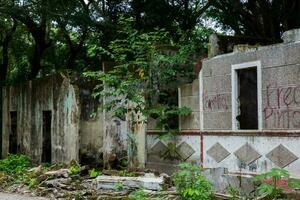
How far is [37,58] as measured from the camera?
23391mm

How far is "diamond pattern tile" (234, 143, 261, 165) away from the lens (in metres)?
10.2

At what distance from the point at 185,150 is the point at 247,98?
2185 millimetres

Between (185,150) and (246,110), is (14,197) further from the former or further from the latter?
(246,110)

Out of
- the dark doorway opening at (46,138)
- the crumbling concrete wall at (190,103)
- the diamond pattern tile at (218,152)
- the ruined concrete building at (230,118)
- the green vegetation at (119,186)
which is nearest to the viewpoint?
the ruined concrete building at (230,118)

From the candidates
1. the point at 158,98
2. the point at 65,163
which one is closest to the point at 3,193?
the point at 65,163

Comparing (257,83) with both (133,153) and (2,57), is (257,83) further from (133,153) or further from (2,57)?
(2,57)

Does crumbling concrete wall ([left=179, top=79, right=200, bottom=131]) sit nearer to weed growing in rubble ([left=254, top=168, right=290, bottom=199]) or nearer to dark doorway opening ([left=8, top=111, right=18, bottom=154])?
weed growing in rubble ([left=254, top=168, right=290, bottom=199])

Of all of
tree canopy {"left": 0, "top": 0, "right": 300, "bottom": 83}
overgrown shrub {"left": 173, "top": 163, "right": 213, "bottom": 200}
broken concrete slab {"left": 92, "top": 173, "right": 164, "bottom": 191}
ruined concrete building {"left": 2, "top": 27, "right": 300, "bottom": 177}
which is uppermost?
tree canopy {"left": 0, "top": 0, "right": 300, "bottom": 83}

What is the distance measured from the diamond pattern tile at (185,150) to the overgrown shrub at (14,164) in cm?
564

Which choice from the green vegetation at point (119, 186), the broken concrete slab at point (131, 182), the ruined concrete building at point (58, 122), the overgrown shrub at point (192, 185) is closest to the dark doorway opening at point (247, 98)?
the broken concrete slab at point (131, 182)

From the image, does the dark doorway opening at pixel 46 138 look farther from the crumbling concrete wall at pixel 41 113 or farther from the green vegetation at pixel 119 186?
the green vegetation at pixel 119 186

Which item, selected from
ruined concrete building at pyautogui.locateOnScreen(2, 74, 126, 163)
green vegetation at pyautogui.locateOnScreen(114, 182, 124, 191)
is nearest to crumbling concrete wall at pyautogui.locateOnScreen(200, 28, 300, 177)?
green vegetation at pyautogui.locateOnScreen(114, 182, 124, 191)

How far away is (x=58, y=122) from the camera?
16.4 meters

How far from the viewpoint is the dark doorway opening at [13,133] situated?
19953mm
